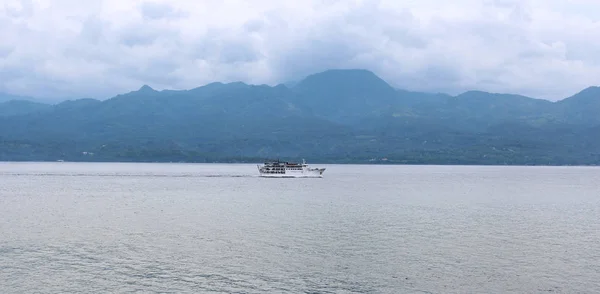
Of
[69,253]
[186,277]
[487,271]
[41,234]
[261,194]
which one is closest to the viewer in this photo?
[186,277]

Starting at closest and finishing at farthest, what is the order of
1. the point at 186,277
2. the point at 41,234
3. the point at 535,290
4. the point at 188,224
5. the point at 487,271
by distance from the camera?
the point at 535,290, the point at 186,277, the point at 487,271, the point at 41,234, the point at 188,224

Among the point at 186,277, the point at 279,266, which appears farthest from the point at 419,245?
the point at 186,277

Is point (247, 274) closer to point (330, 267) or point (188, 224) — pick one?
point (330, 267)

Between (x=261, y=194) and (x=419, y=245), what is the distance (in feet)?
314

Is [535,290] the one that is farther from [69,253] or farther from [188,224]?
[188,224]

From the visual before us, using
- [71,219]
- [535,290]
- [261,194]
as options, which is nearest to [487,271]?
A: [535,290]

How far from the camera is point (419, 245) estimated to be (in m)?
74.1

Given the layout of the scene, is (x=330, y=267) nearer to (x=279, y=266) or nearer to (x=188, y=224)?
(x=279, y=266)

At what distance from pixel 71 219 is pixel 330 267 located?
5835 cm

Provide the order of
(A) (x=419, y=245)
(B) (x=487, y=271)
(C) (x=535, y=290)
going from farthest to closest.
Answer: (A) (x=419, y=245) → (B) (x=487, y=271) → (C) (x=535, y=290)

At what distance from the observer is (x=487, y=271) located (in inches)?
2329

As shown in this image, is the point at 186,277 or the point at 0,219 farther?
the point at 0,219

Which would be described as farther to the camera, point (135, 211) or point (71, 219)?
point (135, 211)

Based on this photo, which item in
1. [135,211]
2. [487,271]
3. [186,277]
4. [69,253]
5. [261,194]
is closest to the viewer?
[186,277]
